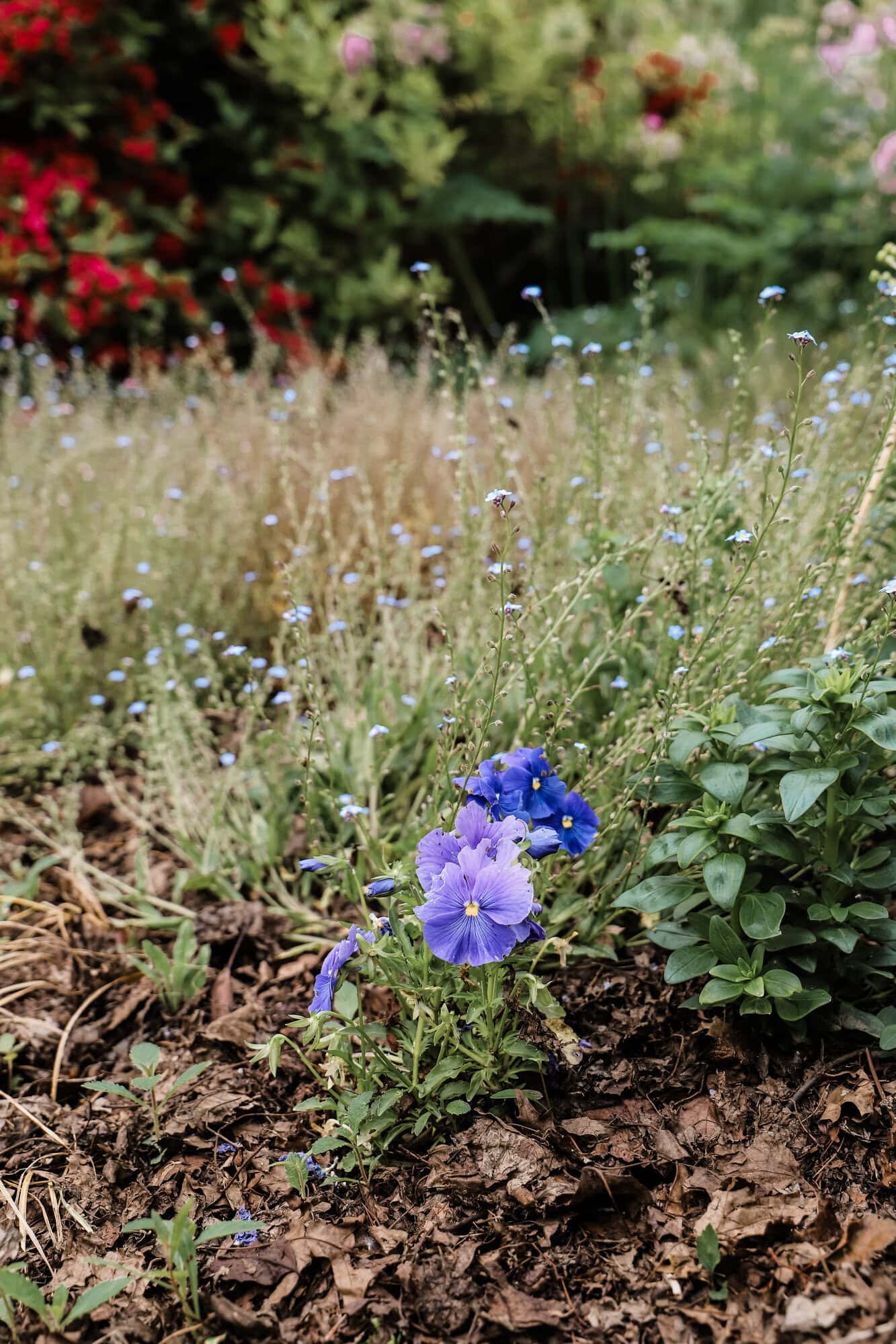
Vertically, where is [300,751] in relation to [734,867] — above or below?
below

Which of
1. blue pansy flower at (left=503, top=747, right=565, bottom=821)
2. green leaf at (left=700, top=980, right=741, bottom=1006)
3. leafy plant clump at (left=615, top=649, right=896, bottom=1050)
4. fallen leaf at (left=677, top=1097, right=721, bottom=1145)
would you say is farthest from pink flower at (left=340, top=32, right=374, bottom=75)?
fallen leaf at (left=677, top=1097, right=721, bottom=1145)

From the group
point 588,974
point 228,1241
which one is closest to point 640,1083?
point 588,974

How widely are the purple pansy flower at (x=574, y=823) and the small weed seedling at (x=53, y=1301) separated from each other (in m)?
0.92

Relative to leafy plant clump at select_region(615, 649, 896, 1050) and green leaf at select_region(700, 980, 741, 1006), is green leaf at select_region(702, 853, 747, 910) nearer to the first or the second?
leafy plant clump at select_region(615, 649, 896, 1050)

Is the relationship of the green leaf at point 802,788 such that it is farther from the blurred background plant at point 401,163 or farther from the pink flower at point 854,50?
the pink flower at point 854,50

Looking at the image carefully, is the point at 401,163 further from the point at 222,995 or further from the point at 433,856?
the point at 433,856

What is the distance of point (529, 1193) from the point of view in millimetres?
1569

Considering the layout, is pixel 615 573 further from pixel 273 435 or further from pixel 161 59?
pixel 161 59

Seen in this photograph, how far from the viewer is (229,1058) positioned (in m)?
2.04

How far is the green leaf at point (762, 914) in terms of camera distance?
5.50 feet

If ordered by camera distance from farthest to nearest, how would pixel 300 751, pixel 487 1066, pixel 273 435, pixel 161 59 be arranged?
pixel 161 59
pixel 273 435
pixel 300 751
pixel 487 1066

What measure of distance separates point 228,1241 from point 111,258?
5.77m

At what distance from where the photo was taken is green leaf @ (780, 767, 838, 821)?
61.9 inches

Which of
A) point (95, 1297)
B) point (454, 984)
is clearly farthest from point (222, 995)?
point (95, 1297)
